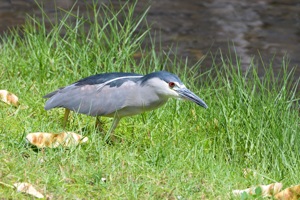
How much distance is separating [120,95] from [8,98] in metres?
1.03

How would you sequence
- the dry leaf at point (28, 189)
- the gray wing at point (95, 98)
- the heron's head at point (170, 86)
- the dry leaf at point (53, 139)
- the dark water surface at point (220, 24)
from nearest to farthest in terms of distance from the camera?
the dry leaf at point (28, 189) → the dry leaf at point (53, 139) → the heron's head at point (170, 86) → the gray wing at point (95, 98) → the dark water surface at point (220, 24)

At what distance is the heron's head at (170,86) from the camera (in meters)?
5.70

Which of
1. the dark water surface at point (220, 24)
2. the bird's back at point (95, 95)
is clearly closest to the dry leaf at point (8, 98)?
the bird's back at point (95, 95)

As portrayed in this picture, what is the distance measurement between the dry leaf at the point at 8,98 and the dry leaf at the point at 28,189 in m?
1.72

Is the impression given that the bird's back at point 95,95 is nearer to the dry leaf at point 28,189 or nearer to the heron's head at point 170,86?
the heron's head at point 170,86

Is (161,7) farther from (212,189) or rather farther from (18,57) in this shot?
(212,189)

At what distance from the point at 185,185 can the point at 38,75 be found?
2679mm

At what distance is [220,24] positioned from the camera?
1164cm

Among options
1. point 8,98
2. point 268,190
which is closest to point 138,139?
point 8,98

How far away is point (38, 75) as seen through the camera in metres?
7.25

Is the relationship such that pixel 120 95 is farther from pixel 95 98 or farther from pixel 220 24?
pixel 220 24

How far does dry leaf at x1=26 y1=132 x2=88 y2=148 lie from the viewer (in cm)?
527

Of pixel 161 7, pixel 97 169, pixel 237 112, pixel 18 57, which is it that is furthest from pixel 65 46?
pixel 161 7

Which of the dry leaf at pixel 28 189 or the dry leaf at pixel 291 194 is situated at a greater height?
the dry leaf at pixel 28 189
